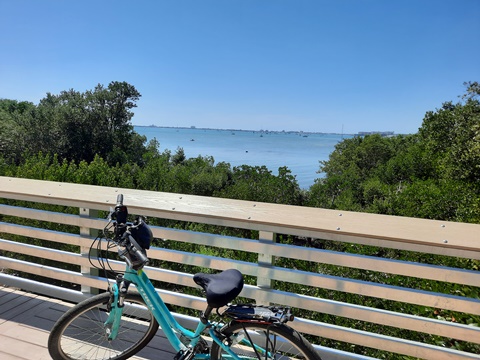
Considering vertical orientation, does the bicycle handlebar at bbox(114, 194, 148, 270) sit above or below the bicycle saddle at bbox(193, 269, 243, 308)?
above

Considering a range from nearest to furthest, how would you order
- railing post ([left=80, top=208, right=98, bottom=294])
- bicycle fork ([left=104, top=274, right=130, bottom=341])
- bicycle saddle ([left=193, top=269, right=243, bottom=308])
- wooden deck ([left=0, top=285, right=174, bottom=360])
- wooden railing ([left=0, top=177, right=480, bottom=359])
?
1. bicycle saddle ([left=193, top=269, right=243, bottom=308])
2. wooden railing ([left=0, top=177, right=480, bottom=359])
3. bicycle fork ([left=104, top=274, right=130, bottom=341])
4. wooden deck ([left=0, top=285, right=174, bottom=360])
5. railing post ([left=80, top=208, right=98, bottom=294])

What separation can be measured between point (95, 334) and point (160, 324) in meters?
0.69

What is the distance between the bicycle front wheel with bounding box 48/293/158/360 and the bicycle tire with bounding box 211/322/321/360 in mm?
607

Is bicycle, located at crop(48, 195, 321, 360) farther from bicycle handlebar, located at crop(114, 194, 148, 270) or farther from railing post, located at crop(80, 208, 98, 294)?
railing post, located at crop(80, 208, 98, 294)

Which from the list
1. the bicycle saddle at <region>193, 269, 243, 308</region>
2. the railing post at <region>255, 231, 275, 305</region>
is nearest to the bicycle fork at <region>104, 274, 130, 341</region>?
the bicycle saddle at <region>193, 269, 243, 308</region>

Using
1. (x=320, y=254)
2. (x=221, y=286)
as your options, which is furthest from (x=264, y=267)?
(x=221, y=286)

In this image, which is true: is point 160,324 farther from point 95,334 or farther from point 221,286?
point 95,334

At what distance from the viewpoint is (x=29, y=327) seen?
2.44m

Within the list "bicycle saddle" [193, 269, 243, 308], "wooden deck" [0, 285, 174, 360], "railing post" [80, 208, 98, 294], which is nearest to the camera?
"bicycle saddle" [193, 269, 243, 308]

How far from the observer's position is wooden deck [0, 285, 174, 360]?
2174 mm

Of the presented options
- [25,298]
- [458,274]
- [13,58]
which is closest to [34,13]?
[25,298]

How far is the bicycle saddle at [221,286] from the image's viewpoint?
151cm

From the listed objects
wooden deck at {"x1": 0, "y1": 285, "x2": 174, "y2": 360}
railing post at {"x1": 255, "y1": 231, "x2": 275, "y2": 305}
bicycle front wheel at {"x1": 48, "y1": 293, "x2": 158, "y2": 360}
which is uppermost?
railing post at {"x1": 255, "y1": 231, "x2": 275, "y2": 305}

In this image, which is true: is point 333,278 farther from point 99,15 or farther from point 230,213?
point 99,15
